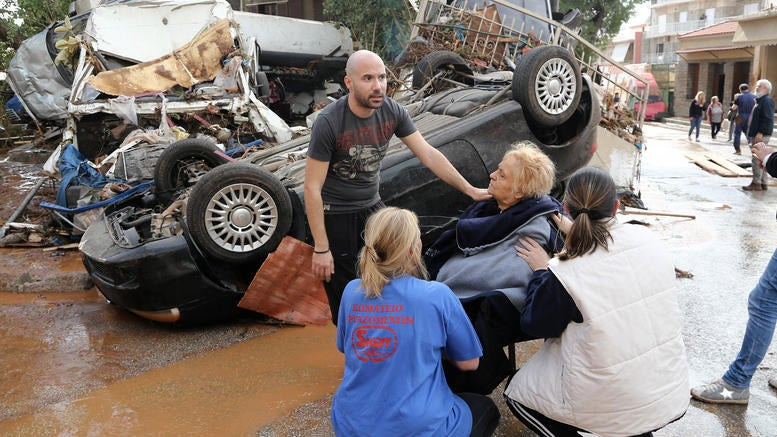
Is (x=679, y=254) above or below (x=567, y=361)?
below

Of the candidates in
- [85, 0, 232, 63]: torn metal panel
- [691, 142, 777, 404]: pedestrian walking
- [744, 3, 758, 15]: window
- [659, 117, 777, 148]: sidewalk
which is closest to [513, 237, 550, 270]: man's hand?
[691, 142, 777, 404]: pedestrian walking

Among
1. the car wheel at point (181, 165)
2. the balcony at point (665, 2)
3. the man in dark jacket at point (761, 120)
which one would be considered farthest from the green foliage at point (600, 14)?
the balcony at point (665, 2)

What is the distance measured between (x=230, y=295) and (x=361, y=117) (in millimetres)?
1704

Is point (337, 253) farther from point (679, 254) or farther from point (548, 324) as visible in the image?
point (679, 254)

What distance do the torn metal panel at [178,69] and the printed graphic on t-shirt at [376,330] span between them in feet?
23.2

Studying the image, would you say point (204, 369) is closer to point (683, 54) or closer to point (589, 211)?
point (589, 211)

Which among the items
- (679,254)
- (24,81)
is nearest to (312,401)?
(679,254)

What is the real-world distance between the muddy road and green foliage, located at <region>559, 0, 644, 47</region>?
1699cm

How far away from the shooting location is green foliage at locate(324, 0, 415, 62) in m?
14.4

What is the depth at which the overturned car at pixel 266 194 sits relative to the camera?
4.03m

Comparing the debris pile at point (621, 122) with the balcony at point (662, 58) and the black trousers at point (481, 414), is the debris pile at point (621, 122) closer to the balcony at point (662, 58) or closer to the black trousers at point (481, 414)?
the black trousers at point (481, 414)

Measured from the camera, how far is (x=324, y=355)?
4.02 metres

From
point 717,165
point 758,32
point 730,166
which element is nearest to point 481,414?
point 730,166

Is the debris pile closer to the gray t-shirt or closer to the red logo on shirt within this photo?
the gray t-shirt
